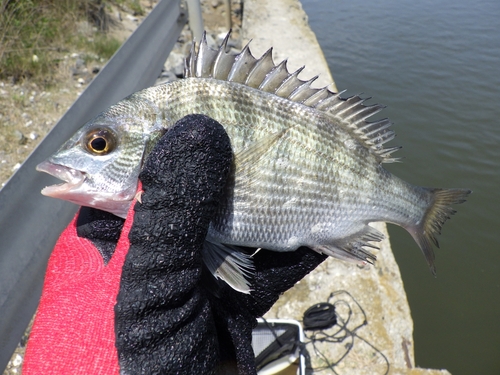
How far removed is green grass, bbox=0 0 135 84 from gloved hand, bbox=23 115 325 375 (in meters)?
3.56

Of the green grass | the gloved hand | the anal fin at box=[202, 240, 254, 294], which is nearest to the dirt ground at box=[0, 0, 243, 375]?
the green grass

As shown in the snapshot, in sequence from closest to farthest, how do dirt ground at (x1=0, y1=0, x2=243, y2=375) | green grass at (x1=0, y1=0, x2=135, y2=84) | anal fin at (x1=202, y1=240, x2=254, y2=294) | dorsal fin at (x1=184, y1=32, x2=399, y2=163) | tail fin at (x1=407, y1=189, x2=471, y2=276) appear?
1. anal fin at (x1=202, y1=240, x2=254, y2=294)
2. dorsal fin at (x1=184, y1=32, x2=399, y2=163)
3. tail fin at (x1=407, y1=189, x2=471, y2=276)
4. dirt ground at (x1=0, y1=0, x2=243, y2=375)
5. green grass at (x1=0, y1=0, x2=135, y2=84)

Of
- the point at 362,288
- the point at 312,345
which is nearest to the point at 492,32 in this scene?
the point at 362,288

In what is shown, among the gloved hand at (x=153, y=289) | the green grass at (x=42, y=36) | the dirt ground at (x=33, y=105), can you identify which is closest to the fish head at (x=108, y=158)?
the gloved hand at (x=153, y=289)

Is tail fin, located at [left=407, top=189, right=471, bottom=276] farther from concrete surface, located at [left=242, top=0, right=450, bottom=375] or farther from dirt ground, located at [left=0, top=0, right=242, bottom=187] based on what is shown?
dirt ground, located at [left=0, top=0, right=242, bottom=187]

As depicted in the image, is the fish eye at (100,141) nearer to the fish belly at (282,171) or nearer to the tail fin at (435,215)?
the fish belly at (282,171)

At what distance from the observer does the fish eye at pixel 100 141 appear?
1470 millimetres

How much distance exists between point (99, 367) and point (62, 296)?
12.2 inches

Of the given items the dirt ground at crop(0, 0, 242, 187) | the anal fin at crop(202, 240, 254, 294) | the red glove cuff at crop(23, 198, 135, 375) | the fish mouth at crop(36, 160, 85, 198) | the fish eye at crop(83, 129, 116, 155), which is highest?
the fish eye at crop(83, 129, 116, 155)

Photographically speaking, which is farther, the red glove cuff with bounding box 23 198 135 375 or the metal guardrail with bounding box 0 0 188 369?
the metal guardrail with bounding box 0 0 188 369

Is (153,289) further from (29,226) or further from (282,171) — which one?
(29,226)

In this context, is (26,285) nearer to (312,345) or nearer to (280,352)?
(280,352)

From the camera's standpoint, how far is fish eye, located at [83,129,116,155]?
1470 millimetres

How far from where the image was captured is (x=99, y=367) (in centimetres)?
123
